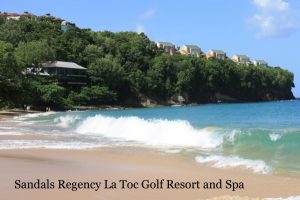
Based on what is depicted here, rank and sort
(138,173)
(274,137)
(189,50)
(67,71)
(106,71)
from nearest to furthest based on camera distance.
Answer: (138,173) < (274,137) < (67,71) < (106,71) < (189,50)

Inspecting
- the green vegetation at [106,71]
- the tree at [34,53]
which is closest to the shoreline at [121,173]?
the green vegetation at [106,71]

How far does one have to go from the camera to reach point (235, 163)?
45.9ft

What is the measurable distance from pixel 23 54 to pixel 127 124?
56298 millimetres

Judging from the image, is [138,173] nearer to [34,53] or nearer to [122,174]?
[122,174]

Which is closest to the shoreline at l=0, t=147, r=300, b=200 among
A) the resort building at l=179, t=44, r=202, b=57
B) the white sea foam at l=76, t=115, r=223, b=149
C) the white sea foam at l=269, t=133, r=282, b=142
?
the white sea foam at l=76, t=115, r=223, b=149

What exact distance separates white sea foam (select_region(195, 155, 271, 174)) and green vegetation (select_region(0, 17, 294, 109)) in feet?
168

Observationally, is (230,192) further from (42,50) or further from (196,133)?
(42,50)

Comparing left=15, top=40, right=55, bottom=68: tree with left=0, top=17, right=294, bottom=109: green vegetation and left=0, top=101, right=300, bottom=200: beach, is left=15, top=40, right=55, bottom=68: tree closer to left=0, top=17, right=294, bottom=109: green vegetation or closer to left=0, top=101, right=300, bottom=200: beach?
left=0, top=17, right=294, bottom=109: green vegetation

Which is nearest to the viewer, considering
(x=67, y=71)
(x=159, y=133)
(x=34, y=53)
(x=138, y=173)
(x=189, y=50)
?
(x=138, y=173)

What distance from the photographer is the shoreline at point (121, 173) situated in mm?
9211

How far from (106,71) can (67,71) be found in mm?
10120

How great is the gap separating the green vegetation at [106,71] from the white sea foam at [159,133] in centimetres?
3417

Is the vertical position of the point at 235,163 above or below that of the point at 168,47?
below

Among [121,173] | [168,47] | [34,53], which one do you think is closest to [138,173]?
[121,173]
